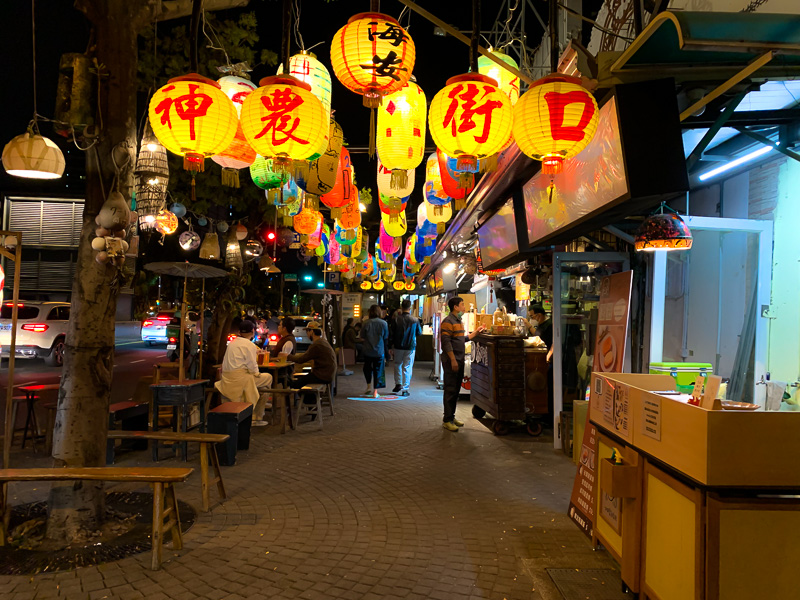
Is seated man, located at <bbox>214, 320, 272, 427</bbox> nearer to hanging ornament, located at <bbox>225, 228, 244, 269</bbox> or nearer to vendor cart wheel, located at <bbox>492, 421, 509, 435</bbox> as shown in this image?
vendor cart wheel, located at <bbox>492, 421, 509, 435</bbox>

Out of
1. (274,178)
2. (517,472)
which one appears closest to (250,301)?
(274,178)

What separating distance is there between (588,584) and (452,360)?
6.06 m


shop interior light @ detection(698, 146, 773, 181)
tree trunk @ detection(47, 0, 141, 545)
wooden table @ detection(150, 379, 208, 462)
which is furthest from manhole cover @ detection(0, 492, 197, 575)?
shop interior light @ detection(698, 146, 773, 181)

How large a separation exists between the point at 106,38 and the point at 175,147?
134 cm

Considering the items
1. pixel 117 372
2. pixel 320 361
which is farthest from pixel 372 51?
pixel 117 372

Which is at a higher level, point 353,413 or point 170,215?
point 170,215

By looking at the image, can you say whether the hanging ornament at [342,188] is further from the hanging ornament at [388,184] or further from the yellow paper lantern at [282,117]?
the yellow paper lantern at [282,117]

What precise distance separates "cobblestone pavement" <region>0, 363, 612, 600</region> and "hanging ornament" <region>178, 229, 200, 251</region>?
6.16 metres

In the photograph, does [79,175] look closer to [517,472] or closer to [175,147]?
[175,147]

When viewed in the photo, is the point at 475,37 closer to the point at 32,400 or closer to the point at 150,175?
the point at 150,175

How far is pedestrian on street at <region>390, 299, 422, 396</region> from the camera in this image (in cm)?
1447

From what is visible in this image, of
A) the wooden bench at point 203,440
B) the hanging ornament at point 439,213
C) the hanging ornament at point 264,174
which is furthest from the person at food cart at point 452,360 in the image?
the wooden bench at point 203,440

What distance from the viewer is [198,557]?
15.1 feet

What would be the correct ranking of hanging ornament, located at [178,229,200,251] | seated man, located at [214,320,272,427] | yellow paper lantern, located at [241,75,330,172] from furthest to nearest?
hanging ornament, located at [178,229,200,251] < seated man, located at [214,320,272,427] < yellow paper lantern, located at [241,75,330,172]
